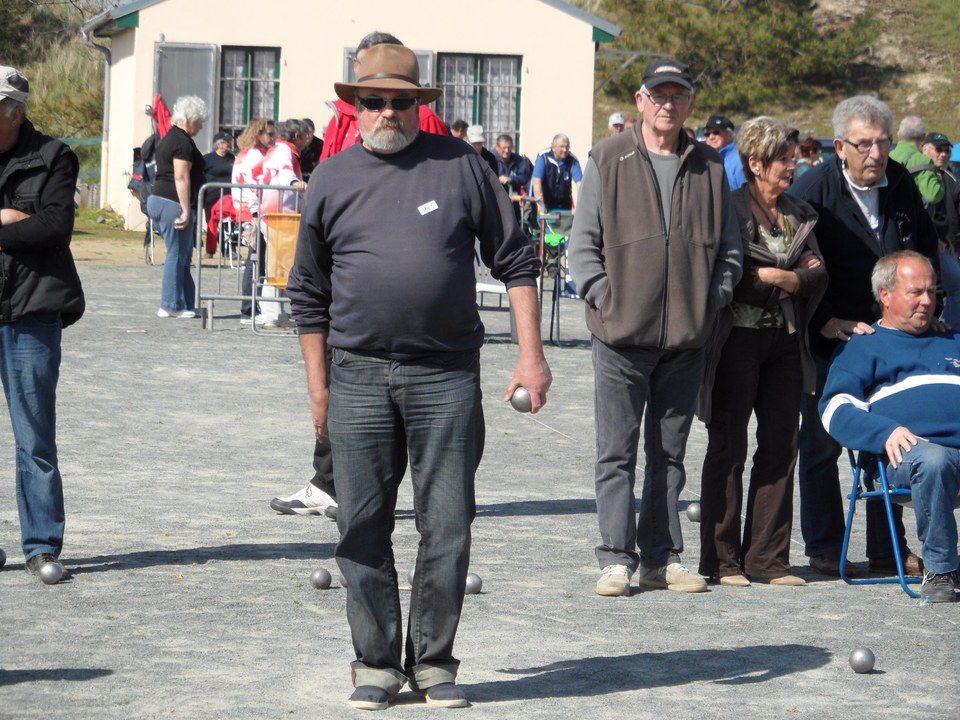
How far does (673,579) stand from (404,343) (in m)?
2.38

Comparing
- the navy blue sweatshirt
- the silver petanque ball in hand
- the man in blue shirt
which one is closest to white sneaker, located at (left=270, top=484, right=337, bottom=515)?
the navy blue sweatshirt

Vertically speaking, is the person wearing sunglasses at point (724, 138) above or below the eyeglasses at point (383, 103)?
above

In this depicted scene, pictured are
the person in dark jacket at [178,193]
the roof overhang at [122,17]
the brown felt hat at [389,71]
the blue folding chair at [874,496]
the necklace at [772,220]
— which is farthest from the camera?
the roof overhang at [122,17]

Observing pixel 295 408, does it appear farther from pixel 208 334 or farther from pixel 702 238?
pixel 702 238

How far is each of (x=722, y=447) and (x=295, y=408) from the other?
202 inches

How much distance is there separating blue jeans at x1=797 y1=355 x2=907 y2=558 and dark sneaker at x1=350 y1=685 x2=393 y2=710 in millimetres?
3016

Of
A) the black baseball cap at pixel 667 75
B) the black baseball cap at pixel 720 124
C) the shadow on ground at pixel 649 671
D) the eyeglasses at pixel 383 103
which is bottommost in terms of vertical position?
the shadow on ground at pixel 649 671

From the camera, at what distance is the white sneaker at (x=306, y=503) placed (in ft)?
27.3

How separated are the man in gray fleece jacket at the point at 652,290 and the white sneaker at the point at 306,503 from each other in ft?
6.19

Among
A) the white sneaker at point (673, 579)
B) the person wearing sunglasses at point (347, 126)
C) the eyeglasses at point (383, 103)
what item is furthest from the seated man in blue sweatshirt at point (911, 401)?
the eyeglasses at point (383, 103)

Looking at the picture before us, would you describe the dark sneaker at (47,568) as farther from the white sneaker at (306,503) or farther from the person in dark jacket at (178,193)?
the person in dark jacket at (178,193)

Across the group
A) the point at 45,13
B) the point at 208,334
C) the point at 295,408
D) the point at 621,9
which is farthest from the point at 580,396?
the point at 45,13

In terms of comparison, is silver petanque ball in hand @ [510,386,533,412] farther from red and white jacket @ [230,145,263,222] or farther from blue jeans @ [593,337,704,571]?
red and white jacket @ [230,145,263,222]

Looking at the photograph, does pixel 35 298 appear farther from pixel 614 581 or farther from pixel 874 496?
pixel 874 496
